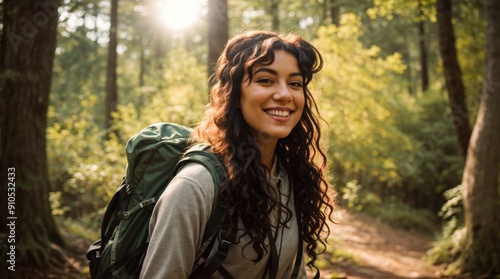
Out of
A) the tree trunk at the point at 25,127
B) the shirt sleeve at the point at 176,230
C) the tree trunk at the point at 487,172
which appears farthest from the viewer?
the tree trunk at the point at 487,172

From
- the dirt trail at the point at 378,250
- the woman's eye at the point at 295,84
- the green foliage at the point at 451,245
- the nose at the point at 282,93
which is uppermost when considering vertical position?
the woman's eye at the point at 295,84

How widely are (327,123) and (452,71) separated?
20.0ft

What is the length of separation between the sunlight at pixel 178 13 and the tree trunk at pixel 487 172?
5478 mm

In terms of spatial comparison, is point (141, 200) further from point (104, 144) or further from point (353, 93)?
point (353, 93)

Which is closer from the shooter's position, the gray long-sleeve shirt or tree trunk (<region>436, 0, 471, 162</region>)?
the gray long-sleeve shirt

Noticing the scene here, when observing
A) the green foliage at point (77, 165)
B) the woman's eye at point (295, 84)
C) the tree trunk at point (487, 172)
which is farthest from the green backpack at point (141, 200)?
the green foliage at point (77, 165)

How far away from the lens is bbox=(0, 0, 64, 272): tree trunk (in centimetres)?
477

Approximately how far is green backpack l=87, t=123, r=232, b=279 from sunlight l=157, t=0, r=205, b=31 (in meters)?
7.62

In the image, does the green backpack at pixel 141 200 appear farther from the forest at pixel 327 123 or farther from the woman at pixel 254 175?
the forest at pixel 327 123

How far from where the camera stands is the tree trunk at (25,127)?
4.77m

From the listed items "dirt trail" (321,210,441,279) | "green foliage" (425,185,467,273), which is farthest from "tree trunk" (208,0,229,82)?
"green foliage" (425,185,467,273)

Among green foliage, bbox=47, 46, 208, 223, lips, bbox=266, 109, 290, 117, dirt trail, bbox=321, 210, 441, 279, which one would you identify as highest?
lips, bbox=266, 109, 290, 117

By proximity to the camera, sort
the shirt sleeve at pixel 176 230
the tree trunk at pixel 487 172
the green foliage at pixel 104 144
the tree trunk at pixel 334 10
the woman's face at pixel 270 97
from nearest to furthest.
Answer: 1. the shirt sleeve at pixel 176 230
2. the woman's face at pixel 270 97
3. the tree trunk at pixel 487 172
4. the green foliage at pixel 104 144
5. the tree trunk at pixel 334 10

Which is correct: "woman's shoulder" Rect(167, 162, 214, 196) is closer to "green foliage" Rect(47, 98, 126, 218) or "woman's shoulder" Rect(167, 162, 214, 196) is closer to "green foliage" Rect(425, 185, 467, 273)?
"green foliage" Rect(425, 185, 467, 273)
